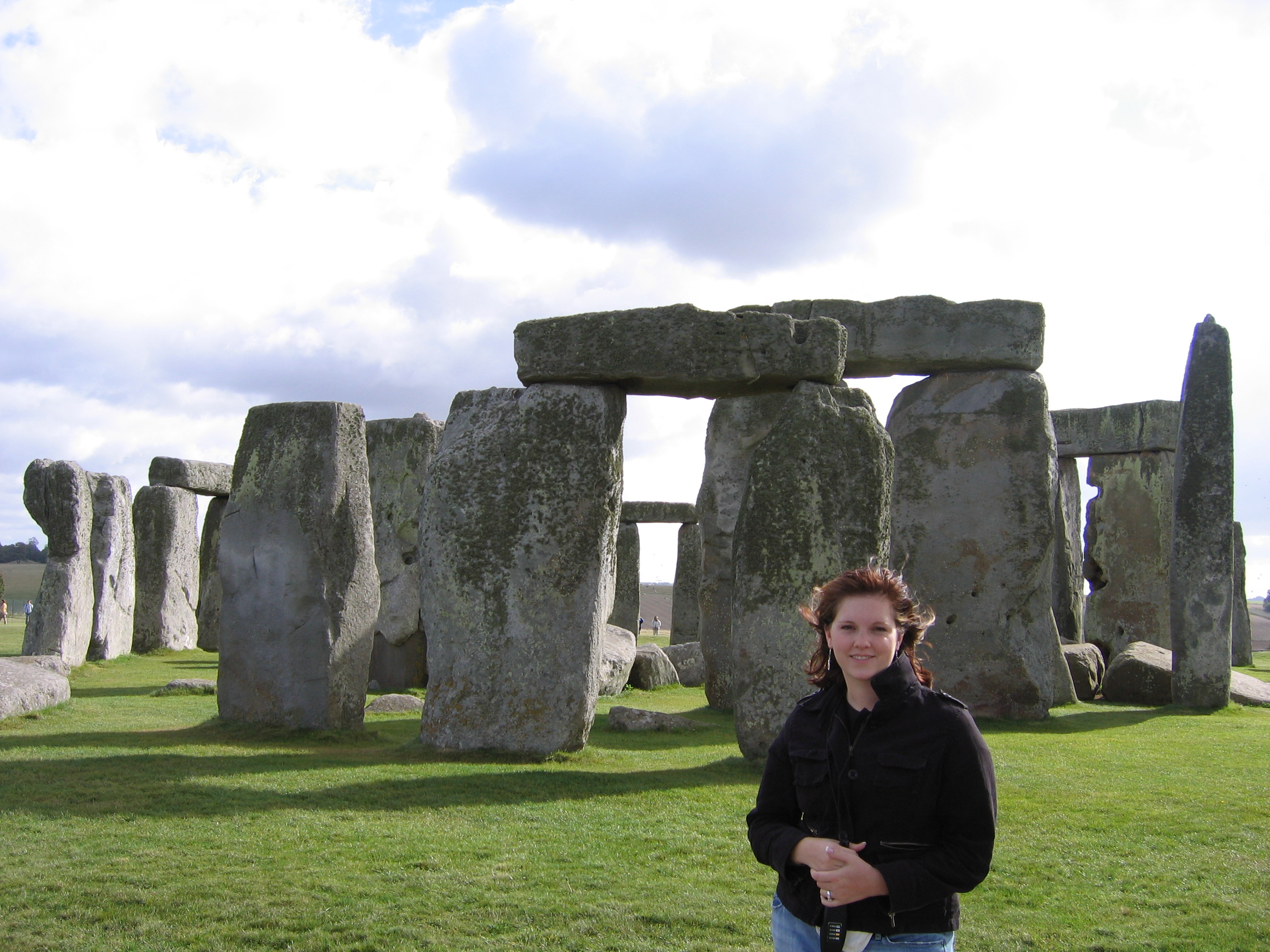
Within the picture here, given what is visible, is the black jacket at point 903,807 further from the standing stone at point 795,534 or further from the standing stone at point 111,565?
the standing stone at point 111,565

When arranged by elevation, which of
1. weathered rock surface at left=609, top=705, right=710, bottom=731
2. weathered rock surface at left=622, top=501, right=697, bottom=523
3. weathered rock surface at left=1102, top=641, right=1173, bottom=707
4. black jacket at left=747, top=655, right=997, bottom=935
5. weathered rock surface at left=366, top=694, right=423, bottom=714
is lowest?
weathered rock surface at left=366, top=694, right=423, bottom=714

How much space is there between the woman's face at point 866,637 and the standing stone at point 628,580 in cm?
1628

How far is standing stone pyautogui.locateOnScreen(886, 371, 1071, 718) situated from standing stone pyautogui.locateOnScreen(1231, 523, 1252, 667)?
27.2ft

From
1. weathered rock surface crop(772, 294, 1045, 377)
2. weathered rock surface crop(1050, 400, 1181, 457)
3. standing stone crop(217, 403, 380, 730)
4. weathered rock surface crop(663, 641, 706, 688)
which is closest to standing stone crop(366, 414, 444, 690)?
weathered rock surface crop(663, 641, 706, 688)

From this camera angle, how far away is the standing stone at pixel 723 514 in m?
10.1

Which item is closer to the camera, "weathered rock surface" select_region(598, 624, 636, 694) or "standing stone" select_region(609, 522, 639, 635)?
"weathered rock surface" select_region(598, 624, 636, 694)

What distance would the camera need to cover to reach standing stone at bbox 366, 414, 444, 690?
11219 millimetres

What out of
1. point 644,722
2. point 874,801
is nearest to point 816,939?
point 874,801

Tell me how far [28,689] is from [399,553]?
390cm

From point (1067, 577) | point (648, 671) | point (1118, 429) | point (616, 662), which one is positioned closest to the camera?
point (616, 662)

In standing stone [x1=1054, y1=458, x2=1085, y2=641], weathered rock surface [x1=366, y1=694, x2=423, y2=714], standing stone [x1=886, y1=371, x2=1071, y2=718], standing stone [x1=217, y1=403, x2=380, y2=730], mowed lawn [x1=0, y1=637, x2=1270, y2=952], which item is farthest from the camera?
standing stone [x1=1054, y1=458, x2=1085, y2=641]

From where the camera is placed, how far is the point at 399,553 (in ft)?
37.4

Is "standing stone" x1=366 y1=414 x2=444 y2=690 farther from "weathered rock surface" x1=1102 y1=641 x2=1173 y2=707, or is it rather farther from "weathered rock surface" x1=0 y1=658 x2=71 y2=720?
"weathered rock surface" x1=1102 y1=641 x2=1173 y2=707

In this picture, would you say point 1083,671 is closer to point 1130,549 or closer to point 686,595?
point 1130,549
